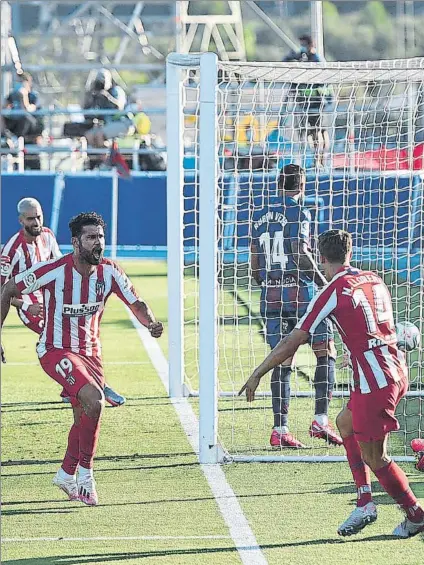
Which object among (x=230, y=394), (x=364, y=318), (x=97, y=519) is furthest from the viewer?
(x=230, y=394)

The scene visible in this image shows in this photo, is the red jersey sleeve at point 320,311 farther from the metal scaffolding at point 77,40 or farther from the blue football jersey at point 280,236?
the metal scaffolding at point 77,40

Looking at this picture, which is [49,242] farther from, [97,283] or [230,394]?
[97,283]

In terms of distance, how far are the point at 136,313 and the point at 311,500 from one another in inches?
68.5

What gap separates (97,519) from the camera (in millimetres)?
6965

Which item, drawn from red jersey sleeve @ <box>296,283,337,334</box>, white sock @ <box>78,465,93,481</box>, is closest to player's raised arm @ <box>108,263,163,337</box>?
white sock @ <box>78,465,93,481</box>

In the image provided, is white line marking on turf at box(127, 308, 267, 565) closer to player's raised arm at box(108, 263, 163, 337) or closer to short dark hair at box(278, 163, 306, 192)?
player's raised arm at box(108, 263, 163, 337)

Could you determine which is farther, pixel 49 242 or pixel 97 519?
pixel 49 242

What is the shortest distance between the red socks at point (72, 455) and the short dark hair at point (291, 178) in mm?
2606

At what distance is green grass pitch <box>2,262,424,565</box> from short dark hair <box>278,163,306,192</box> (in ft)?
6.49

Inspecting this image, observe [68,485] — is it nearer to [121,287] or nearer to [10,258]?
[121,287]

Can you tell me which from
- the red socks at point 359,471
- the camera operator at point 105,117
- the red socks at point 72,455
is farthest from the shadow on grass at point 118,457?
the camera operator at point 105,117

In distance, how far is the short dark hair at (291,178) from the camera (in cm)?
882

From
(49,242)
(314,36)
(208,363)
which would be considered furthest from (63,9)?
(208,363)

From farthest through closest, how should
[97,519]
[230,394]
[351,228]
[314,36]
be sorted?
[314,36], [351,228], [230,394], [97,519]
